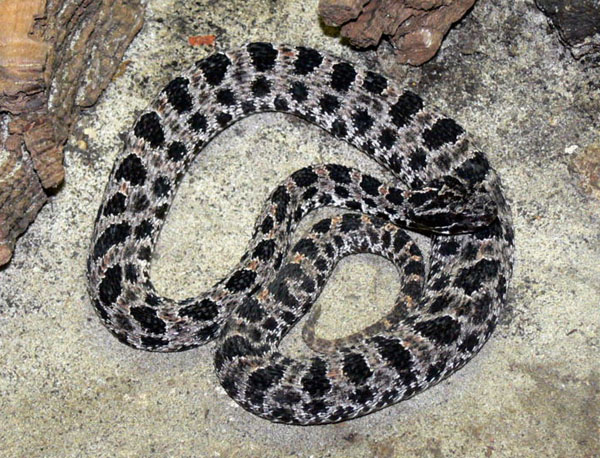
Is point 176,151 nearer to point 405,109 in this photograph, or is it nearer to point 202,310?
point 202,310

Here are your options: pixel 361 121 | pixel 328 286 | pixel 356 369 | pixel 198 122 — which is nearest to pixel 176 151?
pixel 198 122

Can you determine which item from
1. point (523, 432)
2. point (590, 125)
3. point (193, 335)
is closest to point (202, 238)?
point (193, 335)

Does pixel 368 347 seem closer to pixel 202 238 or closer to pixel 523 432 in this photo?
pixel 523 432

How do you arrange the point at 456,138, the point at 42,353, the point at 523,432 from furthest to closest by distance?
the point at 456,138
the point at 42,353
the point at 523,432

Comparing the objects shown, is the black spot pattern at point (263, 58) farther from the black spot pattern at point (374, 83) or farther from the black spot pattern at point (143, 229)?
the black spot pattern at point (143, 229)

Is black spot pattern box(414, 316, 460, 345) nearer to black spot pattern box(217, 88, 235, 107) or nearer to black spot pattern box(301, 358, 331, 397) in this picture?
black spot pattern box(301, 358, 331, 397)
